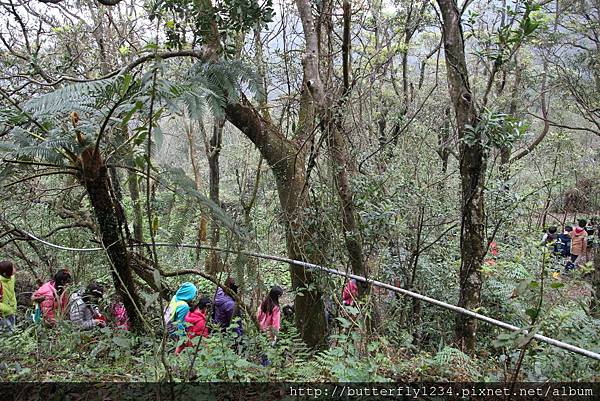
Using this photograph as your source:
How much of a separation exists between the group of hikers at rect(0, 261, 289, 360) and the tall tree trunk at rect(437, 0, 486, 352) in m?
1.79

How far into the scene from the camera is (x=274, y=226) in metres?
5.29

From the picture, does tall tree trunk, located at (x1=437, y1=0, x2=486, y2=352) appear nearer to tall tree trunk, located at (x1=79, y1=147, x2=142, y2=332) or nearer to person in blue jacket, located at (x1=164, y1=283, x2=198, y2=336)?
person in blue jacket, located at (x1=164, y1=283, x2=198, y2=336)

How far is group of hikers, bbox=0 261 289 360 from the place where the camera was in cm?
379

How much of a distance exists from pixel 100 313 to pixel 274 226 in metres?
2.09

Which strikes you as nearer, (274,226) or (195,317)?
(195,317)

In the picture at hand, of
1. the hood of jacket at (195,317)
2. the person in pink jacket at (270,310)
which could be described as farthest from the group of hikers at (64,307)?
the person in pink jacket at (270,310)

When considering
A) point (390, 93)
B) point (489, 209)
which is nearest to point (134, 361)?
point (489, 209)

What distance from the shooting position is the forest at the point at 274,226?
246 centimetres

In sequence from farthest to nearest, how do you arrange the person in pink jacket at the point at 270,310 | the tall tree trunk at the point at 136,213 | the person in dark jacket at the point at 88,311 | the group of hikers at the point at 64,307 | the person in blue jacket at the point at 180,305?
the person in pink jacket at the point at 270,310, the person in blue jacket at the point at 180,305, the person in dark jacket at the point at 88,311, the group of hikers at the point at 64,307, the tall tree trunk at the point at 136,213

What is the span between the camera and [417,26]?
30.2 feet

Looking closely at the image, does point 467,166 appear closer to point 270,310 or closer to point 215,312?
point 270,310

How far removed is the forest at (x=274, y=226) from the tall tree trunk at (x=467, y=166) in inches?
0.7

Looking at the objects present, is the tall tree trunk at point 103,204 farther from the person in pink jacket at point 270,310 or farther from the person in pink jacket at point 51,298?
the person in pink jacket at point 270,310

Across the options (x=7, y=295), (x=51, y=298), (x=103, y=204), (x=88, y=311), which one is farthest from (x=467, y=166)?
(x=7, y=295)
